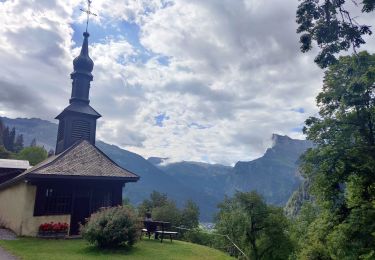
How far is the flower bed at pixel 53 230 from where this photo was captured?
2166cm

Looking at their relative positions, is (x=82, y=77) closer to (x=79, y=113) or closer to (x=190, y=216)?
(x=79, y=113)

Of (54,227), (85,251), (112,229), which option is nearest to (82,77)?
(54,227)

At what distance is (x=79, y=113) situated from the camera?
3256 cm

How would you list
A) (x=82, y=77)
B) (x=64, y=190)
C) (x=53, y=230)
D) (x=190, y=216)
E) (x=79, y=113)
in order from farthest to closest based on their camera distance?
(x=190, y=216), (x=82, y=77), (x=79, y=113), (x=64, y=190), (x=53, y=230)

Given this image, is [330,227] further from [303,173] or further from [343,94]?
[343,94]

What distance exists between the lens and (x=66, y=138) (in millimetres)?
31719

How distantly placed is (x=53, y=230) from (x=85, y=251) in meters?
6.95

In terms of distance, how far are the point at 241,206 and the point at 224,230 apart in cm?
472

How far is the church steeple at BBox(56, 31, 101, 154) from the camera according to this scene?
32.2 m

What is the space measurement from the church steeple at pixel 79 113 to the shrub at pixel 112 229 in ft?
52.5

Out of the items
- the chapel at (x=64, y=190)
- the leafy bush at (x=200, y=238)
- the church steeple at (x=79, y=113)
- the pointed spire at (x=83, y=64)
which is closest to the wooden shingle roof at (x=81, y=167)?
the chapel at (x=64, y=190)

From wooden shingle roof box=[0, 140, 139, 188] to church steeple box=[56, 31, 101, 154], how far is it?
15.0 feet

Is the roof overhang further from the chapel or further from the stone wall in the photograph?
the stone wall

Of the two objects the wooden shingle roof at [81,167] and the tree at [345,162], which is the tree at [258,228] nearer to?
the tree at [345,162]
